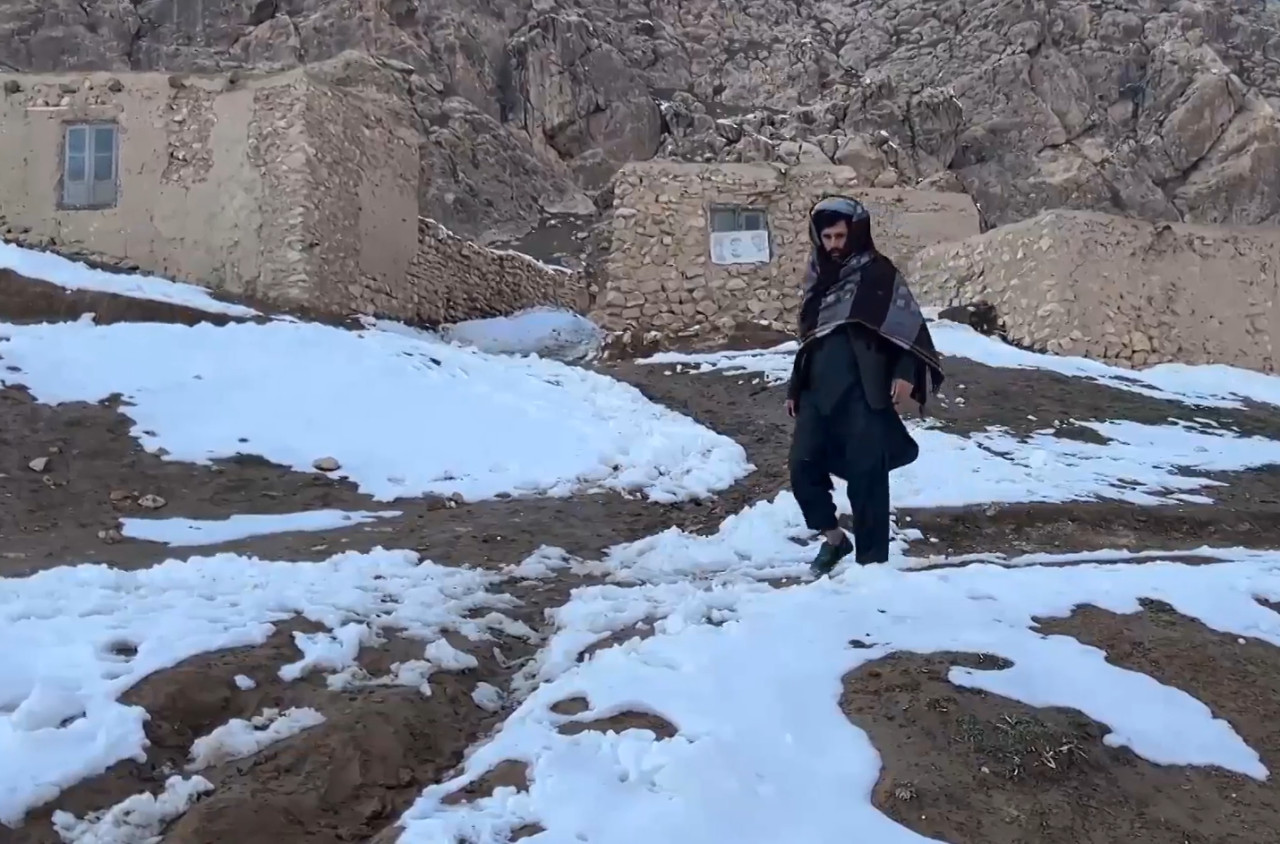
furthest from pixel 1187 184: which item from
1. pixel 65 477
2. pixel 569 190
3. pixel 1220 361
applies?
pixel 65 477

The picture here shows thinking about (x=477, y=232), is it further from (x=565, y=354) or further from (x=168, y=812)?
(x=168, y=812)

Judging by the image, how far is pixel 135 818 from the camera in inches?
110

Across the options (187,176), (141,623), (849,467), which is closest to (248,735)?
(141,623)

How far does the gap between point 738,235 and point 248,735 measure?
13.2m

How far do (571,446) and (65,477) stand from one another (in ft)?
12.7

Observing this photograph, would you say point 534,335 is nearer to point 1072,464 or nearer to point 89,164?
point 89,164

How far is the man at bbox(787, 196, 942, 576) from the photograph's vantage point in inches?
187

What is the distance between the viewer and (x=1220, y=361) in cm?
1407

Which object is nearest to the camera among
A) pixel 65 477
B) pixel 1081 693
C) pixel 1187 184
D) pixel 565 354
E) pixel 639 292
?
pixel 1081 693

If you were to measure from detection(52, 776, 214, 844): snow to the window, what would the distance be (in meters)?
12.8

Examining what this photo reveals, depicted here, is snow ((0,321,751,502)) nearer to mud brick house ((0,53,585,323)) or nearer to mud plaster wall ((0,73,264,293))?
mud brick house ((0,53,585,323))

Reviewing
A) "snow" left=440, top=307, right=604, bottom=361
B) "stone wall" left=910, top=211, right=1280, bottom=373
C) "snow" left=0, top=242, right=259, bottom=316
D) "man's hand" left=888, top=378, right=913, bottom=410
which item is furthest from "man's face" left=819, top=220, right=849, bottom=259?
"snow" left=440, top=307, right=604, bottom=361

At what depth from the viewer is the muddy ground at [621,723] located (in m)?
2.79

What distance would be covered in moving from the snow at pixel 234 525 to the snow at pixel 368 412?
2.15 ft
